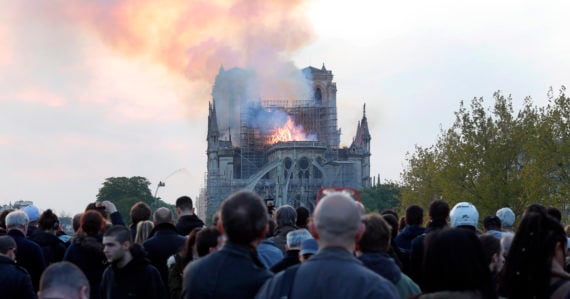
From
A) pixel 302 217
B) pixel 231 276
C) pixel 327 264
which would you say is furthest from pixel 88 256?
pixel 327 264

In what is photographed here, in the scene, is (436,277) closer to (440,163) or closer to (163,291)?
(163,291)

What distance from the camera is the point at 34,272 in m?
14.7

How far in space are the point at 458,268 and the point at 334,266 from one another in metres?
0.88

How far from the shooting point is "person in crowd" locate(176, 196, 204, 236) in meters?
16.7

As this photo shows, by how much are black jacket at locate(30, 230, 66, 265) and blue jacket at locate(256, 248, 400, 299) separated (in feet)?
28.9

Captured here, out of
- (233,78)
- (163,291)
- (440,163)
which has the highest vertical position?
(233,78)

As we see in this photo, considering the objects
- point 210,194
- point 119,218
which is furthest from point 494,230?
point 210,194

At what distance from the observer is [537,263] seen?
8984 millimetres

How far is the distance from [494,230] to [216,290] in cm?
719

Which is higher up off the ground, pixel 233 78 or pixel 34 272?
pixel 233 78

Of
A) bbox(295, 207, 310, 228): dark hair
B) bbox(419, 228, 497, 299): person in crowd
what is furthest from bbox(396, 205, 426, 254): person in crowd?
bbox(419, 228, 497, 299): person in crowd

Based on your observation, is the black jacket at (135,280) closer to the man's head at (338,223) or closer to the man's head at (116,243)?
the man's head at (116,243)

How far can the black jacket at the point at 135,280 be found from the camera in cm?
1223

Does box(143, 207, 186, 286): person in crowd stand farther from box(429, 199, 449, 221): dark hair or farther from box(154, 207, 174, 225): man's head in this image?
box(429, 199, 449, 221): dark hair
